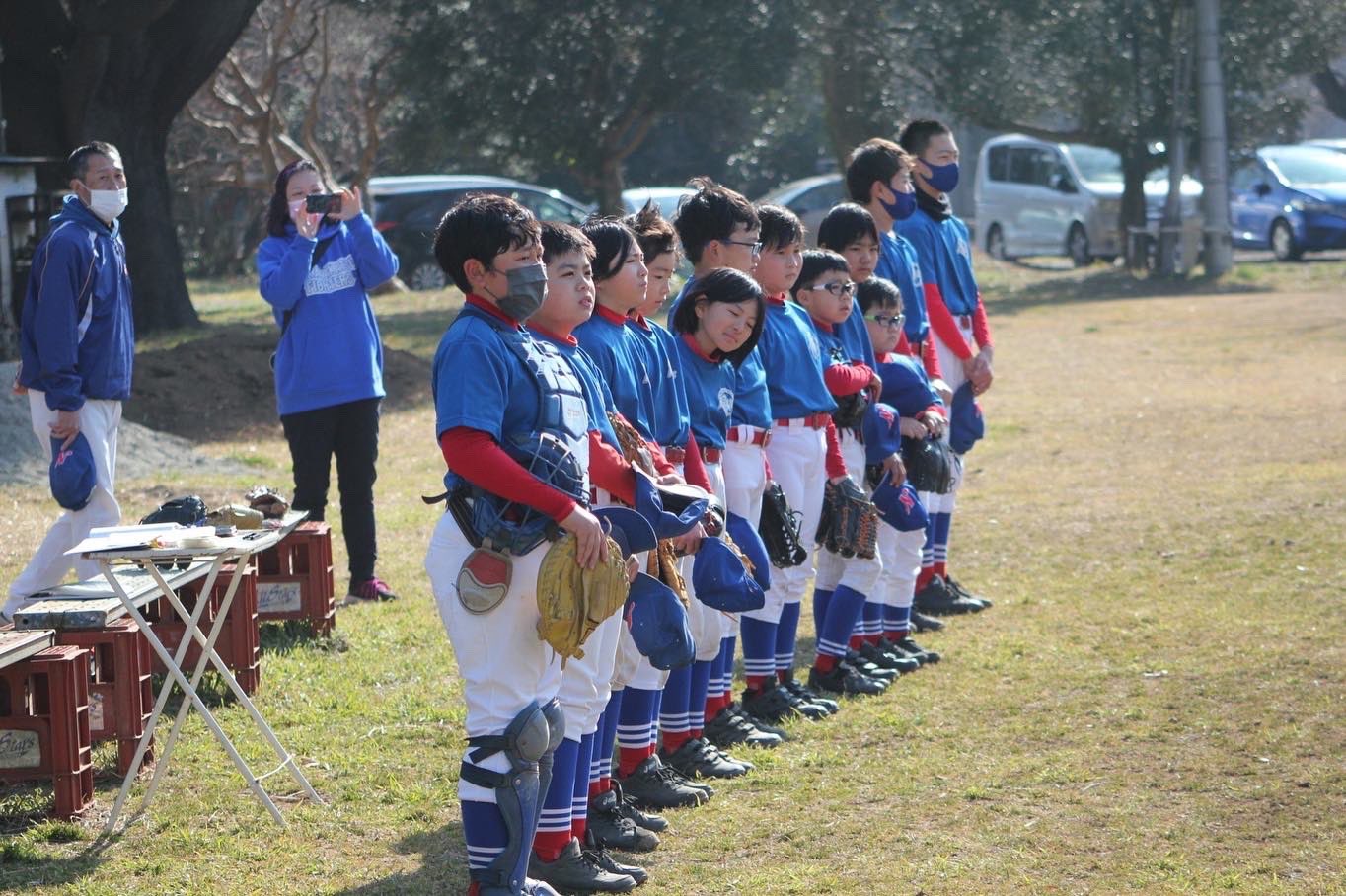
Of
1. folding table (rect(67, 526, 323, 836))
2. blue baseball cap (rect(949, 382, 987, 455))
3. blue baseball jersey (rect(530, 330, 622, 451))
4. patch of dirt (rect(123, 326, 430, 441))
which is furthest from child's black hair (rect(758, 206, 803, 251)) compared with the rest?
patch of dirt (rect(123, 326, 430, 441))

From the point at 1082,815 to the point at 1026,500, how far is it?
5.37m

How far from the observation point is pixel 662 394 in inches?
187

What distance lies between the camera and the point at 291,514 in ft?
21.2


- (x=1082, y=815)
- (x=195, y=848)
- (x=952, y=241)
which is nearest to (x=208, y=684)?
(x=195, y=848)

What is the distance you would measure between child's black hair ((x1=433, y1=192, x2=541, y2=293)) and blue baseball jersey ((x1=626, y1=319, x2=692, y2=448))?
85 cm

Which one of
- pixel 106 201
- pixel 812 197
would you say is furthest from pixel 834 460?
pixel 812 197

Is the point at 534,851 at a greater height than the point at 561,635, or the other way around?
the point at 561,635

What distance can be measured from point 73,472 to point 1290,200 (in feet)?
74.3

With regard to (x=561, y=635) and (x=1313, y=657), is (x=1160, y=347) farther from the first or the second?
(x=561, y=635)

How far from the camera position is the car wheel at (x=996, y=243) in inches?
1091

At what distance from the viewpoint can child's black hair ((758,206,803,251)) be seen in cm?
562

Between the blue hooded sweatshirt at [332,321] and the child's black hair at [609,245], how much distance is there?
2.78 metres

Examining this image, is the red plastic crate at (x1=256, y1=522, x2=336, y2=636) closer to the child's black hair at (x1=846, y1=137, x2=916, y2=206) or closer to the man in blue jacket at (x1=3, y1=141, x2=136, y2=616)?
the man in blue jacket at (x1=3, y1=141, x2=136, y2=616)

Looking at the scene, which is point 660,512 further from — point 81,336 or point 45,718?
point 81,336
